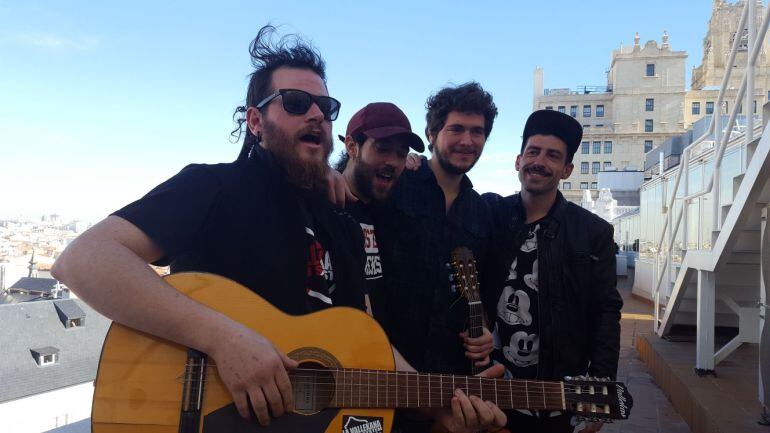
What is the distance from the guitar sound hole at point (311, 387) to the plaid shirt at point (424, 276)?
722mm

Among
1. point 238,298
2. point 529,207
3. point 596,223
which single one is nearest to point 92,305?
point 238,298

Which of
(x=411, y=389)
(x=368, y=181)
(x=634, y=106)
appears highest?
(x=634, y=106)

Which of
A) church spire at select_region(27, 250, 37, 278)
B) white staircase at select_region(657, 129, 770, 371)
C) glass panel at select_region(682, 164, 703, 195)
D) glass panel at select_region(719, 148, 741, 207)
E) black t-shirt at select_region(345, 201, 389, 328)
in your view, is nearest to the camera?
black t-shirt at select_region(345, 201, 389, 328)

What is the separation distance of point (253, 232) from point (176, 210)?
253mm

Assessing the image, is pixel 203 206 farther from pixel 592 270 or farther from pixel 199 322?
pixel 592 270

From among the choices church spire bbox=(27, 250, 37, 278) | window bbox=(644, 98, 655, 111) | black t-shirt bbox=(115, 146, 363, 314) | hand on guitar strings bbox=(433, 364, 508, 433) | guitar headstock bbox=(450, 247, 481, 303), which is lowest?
church spire bbox=(27, 250, 37, 278)

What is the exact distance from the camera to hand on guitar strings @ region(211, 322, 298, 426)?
138 cm

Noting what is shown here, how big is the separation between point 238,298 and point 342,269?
0.47 m

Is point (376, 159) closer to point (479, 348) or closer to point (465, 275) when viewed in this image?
point (465, 275)

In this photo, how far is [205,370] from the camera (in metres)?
1.45

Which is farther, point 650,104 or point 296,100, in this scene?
point 650,104

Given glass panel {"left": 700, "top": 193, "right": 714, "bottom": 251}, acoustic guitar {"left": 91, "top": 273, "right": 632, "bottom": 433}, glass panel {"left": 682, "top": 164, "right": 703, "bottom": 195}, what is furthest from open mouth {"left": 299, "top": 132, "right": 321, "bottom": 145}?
glass panel {"left": 682, "top": 164, "right": 703, "bottom": 195}

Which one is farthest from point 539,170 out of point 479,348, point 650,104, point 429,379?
point 650,104

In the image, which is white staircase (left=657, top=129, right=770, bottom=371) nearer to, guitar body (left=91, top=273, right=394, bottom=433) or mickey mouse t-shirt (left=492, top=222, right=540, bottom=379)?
mickey mouse t-shirt (left=492, top=222, right=540, bottom=379)
